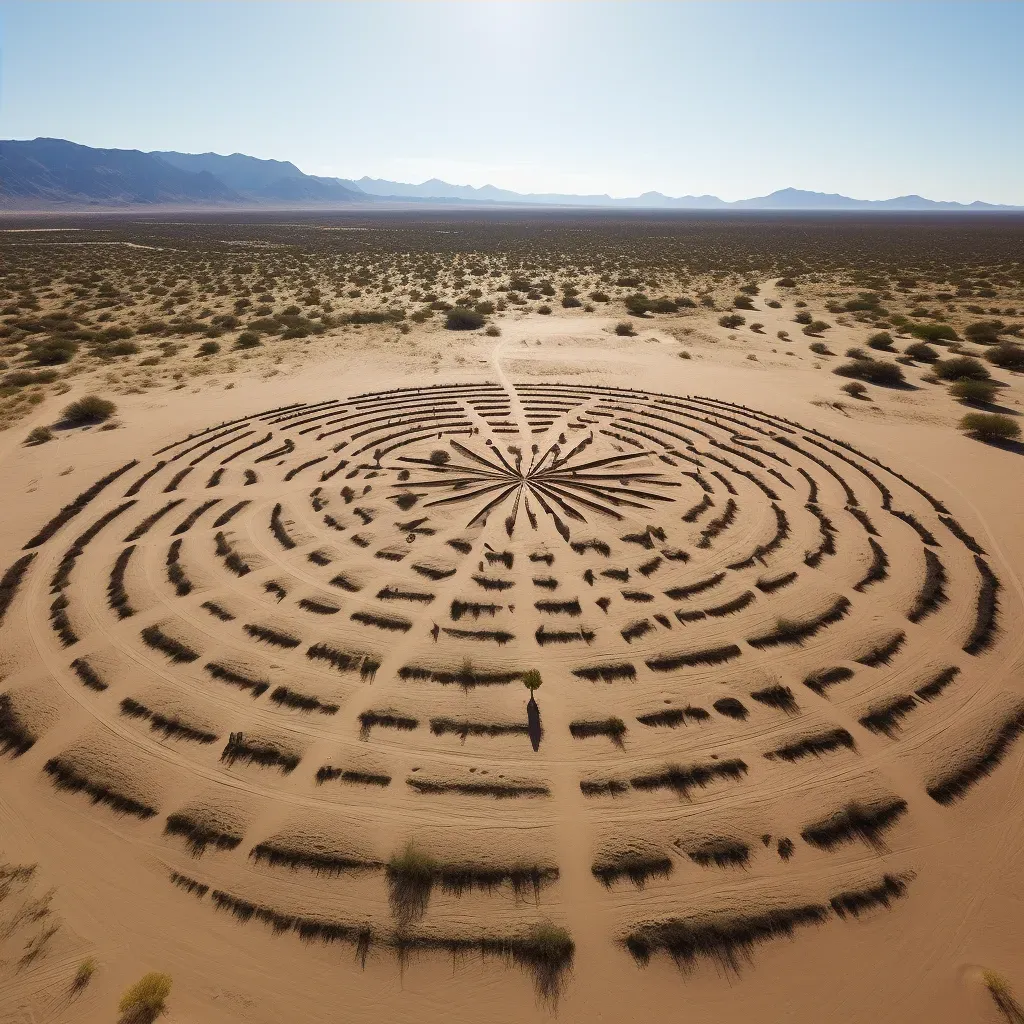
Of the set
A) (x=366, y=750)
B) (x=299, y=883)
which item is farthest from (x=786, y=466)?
(x=299, y=883)

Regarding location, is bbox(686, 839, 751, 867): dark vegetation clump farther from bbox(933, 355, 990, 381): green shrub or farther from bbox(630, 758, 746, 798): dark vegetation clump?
bbox(933, 355, 990, 381): green shrub

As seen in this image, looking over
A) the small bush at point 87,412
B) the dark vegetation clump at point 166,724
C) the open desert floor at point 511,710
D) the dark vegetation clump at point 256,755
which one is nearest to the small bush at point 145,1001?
the open desert floor at point 511,710

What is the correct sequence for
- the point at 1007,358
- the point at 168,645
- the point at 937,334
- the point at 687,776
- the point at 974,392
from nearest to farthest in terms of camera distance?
the point at 687,776 < the point at 168,645 < the point at 974,392 < the point at 1007,358 < the point at 937,334

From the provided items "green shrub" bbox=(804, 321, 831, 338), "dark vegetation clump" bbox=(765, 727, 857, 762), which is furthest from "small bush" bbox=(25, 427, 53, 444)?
"green shrub" bbox=(804, 321, 831, 338)

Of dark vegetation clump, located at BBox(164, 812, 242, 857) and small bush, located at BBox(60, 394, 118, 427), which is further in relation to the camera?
small bush, located at BBox(60, 394, 118, 427)

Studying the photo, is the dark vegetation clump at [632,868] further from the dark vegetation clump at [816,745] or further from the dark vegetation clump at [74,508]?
the dark vegetation clump at [74,508]

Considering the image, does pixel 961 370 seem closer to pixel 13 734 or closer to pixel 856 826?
pixel 856 826

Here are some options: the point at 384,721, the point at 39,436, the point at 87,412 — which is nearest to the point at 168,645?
the point at 384,721
